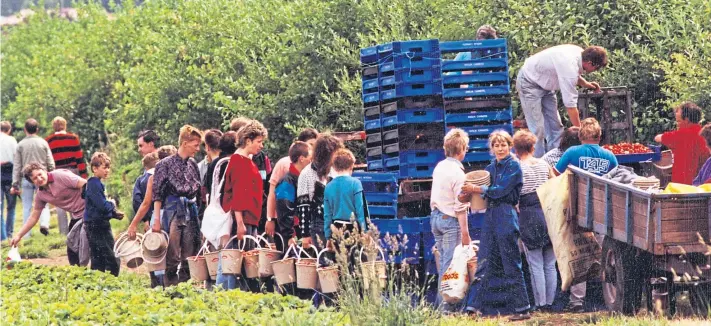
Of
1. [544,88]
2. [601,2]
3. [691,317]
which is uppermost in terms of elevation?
[601,2]

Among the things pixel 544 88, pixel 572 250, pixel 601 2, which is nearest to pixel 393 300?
pixel 572 250

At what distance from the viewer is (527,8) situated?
16.7 meters

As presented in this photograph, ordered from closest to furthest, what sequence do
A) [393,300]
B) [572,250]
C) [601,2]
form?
[393,300] < [572,250] < [601,2]

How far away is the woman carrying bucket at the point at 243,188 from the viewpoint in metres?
12.5

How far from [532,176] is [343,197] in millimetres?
1699

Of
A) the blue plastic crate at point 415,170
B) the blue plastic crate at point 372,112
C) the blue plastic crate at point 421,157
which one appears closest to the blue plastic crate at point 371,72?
the blue plastic crate at point 372,112

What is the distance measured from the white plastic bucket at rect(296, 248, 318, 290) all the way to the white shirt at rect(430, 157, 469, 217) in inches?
49.0

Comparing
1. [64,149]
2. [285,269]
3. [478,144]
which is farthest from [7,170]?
[285,269]

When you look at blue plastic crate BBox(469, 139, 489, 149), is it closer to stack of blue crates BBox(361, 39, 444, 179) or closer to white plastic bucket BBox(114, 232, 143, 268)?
stack of blue crates BBox(361, 39, 444, 179)

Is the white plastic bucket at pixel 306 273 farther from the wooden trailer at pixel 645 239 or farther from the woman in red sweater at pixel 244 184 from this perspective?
the wooden trailer at pixel 645 239

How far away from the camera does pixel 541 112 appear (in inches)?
548

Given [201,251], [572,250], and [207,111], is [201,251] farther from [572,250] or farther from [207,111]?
[207,111]

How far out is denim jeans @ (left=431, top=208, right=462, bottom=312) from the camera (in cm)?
1174

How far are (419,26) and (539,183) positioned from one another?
766 centimetres
